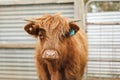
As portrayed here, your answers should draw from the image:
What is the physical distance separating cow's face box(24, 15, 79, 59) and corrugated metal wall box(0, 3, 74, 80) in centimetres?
262

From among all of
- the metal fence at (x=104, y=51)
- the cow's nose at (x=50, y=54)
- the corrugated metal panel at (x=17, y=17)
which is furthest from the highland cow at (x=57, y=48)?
the metal fence at (x=104, y=51)

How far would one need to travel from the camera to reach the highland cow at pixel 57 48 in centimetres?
667

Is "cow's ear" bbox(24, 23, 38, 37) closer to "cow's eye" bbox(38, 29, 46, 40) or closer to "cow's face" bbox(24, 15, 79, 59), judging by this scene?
"cow's face" bbox(24, 15, 79, 59)

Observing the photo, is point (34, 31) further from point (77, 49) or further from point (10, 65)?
point (10, 65)

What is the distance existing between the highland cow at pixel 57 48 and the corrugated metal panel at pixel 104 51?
3607 mm

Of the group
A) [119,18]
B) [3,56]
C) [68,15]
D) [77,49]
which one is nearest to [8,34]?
[3,56]

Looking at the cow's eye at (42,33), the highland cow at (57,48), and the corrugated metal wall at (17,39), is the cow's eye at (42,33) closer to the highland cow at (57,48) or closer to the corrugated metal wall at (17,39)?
the highland cow at (57,48)

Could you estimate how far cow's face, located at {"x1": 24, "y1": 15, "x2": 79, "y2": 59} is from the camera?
6598 mm

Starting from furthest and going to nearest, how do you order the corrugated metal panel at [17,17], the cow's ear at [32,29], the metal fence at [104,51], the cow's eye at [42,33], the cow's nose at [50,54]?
the metal fence at [104,51], the corrugated metal panel at [17,17], the cow's ear at [32,29], the cow's eye at [42,33], the cow's nose at [50,54]

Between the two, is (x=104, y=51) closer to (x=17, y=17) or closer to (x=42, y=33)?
(x=17, y=17)

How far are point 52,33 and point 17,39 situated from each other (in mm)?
3245

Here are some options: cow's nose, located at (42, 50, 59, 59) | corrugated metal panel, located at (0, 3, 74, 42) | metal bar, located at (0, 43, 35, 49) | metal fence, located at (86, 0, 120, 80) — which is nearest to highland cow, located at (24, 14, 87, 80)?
cow's nose, located at (42, 50, 59, 59)

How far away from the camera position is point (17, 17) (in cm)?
980

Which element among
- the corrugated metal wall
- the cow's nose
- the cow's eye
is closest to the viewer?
the cow's nose
